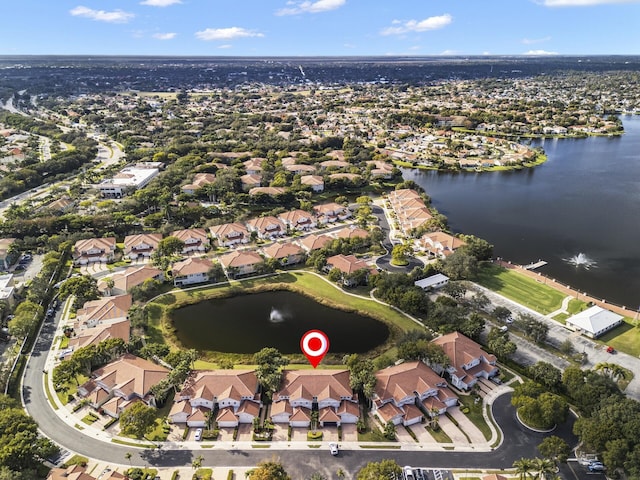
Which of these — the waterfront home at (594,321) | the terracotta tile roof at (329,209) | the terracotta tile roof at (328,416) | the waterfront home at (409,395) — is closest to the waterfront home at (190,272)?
the terracotta tile roof at (329,209)

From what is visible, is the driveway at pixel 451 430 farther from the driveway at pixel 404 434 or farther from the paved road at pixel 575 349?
the paved road at pixel 575 349

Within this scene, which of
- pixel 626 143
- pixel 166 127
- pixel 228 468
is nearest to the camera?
pixel 228 468

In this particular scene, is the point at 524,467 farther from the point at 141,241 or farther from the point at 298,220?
the point at 141,241

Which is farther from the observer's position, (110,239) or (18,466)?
(110,239)

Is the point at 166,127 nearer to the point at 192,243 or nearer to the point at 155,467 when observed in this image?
the point at 192,243

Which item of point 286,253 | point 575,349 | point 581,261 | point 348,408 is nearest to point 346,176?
point 286,253

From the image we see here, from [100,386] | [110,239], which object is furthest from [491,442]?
[110,239]
